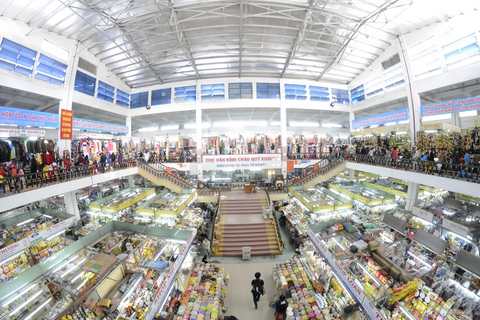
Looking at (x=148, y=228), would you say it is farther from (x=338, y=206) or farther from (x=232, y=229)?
(x=338, y=206)

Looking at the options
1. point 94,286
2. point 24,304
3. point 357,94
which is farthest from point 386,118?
point 24,304

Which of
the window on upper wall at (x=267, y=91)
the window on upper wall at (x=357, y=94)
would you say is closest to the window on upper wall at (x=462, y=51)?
the window on upper wall at (x=357, y=94)

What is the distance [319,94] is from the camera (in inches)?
640

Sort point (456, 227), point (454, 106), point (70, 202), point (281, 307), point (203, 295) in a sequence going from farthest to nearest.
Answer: point (70, 202) < point (454, 106) < point (456, 227) < point (203, 295) < point (281, 307)

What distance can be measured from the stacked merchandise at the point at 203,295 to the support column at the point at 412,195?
10866 mm

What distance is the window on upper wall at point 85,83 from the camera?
1172cm

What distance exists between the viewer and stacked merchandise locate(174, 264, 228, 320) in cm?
511

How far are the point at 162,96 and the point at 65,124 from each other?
712 centimetres

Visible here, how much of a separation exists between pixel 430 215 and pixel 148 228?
10.2 metres

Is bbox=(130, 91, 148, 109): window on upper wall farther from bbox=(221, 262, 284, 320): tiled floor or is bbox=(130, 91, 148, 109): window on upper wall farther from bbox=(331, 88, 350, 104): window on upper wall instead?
bbox=(331, 88, 350, 104): window on upper wall

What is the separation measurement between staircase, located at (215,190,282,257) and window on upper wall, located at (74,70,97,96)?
35.6 ft

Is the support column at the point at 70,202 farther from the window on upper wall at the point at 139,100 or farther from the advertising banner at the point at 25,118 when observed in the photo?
the window on upper wall at the point at 139,100

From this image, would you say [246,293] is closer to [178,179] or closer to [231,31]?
[178,179]

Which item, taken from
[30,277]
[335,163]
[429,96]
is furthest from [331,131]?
[30,277]
